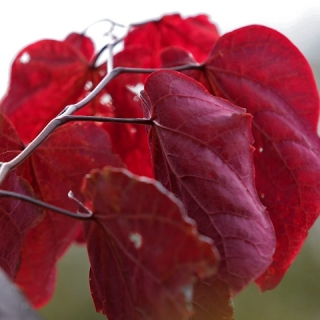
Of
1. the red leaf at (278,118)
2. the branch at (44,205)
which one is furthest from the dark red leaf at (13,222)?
the red leaf at (278,118)

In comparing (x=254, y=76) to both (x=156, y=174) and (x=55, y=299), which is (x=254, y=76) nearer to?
(x=156, y=174)

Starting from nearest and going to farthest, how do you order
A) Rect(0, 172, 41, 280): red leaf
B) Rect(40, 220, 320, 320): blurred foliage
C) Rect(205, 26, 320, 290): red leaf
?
Rect(0, 172, 41, 280): red leaf, Rect(205, 26, 320, 290): red leaf, Rect(40, 220, 320, 320): blurred foliage

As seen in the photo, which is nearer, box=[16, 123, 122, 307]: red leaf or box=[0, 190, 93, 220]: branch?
box=[0, 190, 93, 220]: branch

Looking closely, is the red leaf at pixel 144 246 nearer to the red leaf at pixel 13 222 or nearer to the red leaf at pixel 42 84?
the red leaf at pixel 13 222

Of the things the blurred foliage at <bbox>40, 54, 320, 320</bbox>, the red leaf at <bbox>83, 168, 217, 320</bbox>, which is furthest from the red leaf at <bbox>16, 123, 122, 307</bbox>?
the blurred foliage at <bbox>40, 54, 320, 320</bbox>

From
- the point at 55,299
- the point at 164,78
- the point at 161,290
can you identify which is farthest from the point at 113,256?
the point at 55,299

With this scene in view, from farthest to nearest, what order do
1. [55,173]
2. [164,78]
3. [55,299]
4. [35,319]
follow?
[55,299], [55,173], [164,78], [35,319]

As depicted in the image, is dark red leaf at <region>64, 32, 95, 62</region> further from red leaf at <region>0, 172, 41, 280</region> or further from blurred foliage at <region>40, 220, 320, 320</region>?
blurred foliage at <region>40, 220, 320, 320</region>
